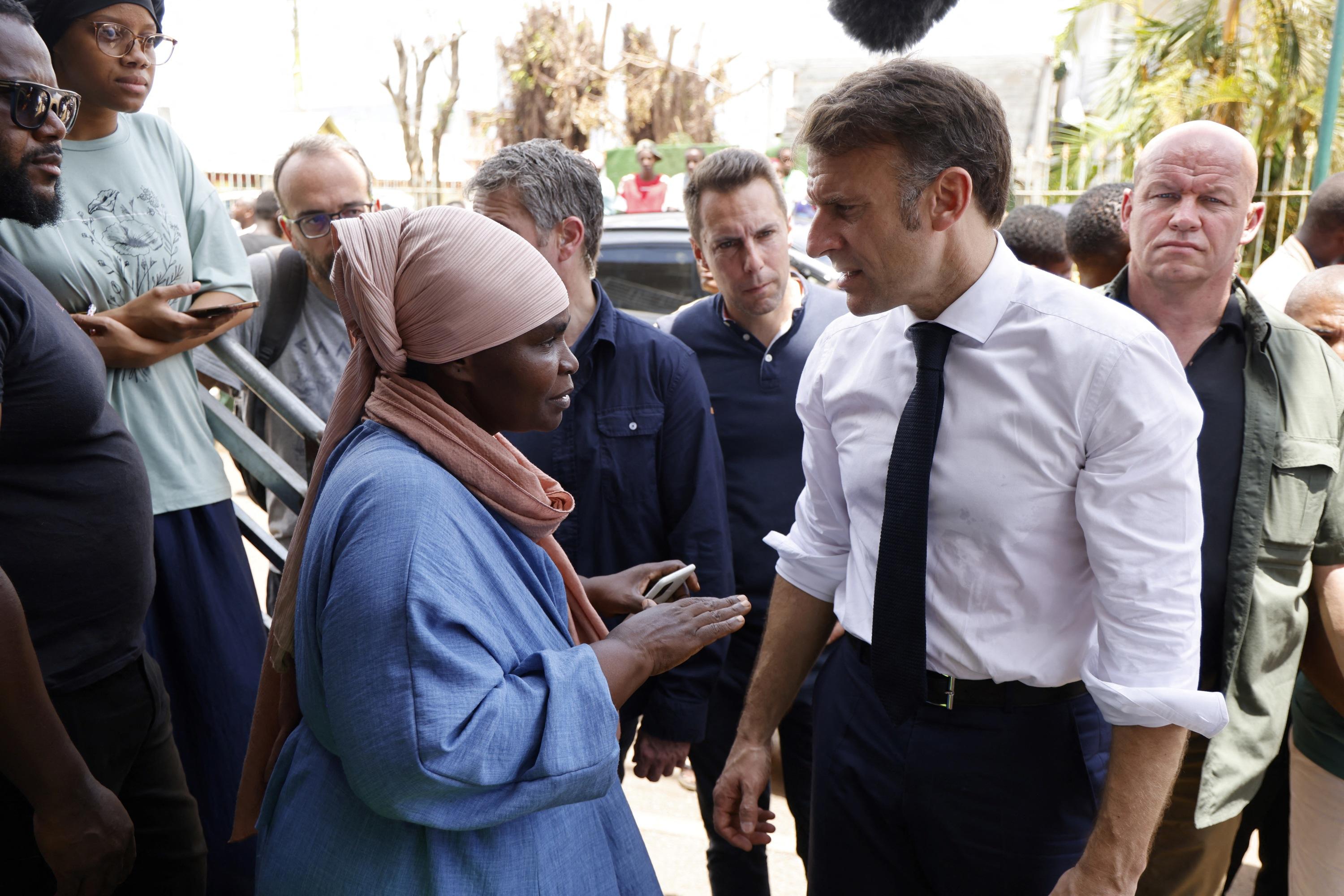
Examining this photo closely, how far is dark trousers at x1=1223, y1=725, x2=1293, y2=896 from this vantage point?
127 inches

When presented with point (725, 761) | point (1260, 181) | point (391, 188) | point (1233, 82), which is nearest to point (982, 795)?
point (725, 761)

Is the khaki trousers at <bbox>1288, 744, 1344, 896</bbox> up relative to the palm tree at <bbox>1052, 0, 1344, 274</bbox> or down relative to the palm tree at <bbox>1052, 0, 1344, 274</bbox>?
down

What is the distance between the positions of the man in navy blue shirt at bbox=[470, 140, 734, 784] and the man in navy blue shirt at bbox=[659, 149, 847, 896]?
260mm

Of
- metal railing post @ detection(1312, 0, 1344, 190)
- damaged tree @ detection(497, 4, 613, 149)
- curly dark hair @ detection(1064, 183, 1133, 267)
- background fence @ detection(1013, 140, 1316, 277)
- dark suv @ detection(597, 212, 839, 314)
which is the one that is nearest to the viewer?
curly dark hair @ detection(1064, 183, 1133, 267)

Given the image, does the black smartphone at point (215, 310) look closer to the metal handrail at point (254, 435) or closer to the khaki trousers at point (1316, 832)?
the metal handrail at point (254, 435)

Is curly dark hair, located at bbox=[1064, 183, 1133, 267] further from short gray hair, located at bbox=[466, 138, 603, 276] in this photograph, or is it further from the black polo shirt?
short gray hair, located at bbox=[466, 138, 603, 276]

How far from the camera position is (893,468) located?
1901 millimetres

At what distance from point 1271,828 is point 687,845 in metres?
2.04

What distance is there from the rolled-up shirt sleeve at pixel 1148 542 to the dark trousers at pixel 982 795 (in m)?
0.22

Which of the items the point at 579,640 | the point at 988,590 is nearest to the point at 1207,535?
the point at 988,590

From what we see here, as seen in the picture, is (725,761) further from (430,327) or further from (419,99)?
(419,99)

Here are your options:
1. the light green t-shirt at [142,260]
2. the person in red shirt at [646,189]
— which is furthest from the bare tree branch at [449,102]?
the light green t-shirt at [142,260]

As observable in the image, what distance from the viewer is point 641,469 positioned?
2.68 meters

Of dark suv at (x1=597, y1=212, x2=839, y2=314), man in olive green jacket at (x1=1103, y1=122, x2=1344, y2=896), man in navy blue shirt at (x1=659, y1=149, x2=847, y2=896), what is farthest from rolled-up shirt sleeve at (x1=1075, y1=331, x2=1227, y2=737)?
dark suv at (x1=597, y1=212, x2=839, y2=314)
